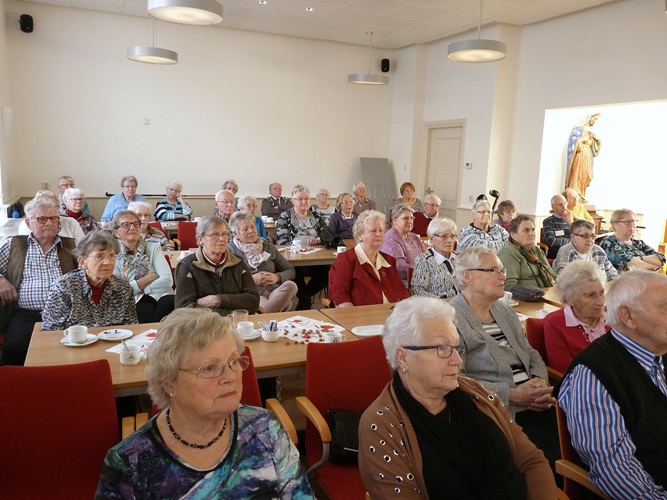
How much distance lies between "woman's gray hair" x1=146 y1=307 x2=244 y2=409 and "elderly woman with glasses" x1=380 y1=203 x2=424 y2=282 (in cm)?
352

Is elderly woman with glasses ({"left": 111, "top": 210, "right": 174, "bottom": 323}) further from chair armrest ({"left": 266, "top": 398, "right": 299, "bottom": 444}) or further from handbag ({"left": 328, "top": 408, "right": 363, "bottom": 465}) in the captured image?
handbag ({"left": 328, "top": 408, "right": 363, "bottom": 465})

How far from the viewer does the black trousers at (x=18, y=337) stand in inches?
131

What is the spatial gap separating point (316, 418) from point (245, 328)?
80 cm

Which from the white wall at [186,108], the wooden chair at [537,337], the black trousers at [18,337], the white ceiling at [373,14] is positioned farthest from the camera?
the white wall at [186,108]

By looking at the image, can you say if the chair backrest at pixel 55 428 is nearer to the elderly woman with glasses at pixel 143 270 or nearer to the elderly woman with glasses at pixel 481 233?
the elderly woman with glasses at pixel 143 270

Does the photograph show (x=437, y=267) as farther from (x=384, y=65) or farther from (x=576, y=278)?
(x=384, y=65)

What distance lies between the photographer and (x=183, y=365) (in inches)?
59.8

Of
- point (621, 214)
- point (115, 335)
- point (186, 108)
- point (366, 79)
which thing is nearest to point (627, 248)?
point (621, 214)

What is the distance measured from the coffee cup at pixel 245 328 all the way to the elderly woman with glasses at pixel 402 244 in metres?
2.37

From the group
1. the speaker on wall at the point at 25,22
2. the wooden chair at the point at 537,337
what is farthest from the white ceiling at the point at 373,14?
the wooden chair at the point at 537,337

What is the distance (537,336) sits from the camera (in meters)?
2.92

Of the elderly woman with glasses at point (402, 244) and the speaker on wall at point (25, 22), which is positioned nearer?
the elderly woman with glasses at point (402, 244)

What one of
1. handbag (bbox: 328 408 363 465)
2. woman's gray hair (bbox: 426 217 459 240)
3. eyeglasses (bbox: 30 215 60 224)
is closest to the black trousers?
eyeglasses (bbox: 30 215 60 224)

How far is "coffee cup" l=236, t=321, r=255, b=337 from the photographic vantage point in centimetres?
279
